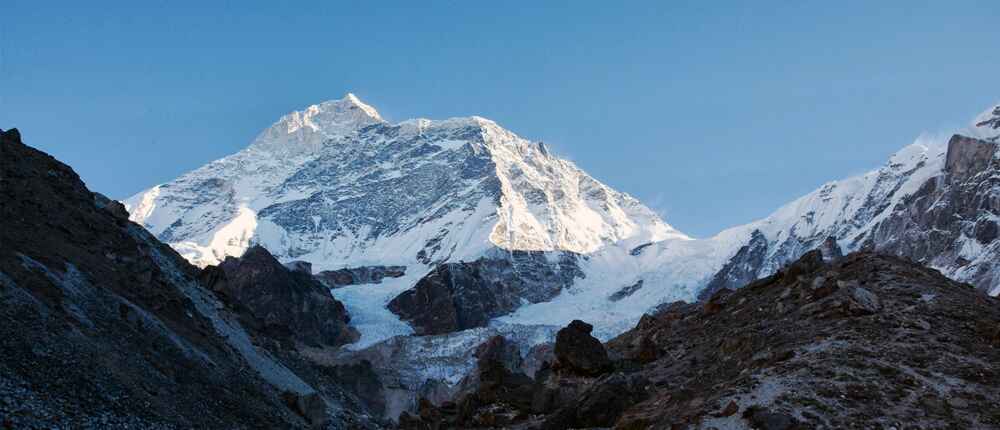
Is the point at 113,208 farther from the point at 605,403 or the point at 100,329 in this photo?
the point at 605,403

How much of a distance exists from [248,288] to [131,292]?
471 ft

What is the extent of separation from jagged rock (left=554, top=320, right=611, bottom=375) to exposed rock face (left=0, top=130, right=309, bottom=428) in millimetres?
11729

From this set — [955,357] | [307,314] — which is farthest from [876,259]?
[307,314]

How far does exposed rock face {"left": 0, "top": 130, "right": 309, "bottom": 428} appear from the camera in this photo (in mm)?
26203

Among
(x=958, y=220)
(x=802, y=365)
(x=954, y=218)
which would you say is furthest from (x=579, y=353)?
(x=954, y=218)

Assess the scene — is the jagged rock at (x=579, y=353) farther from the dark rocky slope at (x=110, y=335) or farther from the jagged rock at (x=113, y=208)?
the jagged rock at (x=113, y=208)

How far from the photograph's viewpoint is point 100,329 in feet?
111

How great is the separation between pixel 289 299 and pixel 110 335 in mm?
152250

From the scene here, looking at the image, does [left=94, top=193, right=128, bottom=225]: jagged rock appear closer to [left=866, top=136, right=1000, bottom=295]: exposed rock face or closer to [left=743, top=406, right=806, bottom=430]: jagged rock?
[left=743, top=406, right=806, bottom=430]: jagged rock

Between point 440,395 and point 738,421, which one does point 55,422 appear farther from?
point 440,395

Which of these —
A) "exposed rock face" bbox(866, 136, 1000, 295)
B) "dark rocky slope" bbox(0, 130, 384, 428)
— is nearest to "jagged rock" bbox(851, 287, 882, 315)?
"dark rocky slope" bbox(0, 130, 384, 428)

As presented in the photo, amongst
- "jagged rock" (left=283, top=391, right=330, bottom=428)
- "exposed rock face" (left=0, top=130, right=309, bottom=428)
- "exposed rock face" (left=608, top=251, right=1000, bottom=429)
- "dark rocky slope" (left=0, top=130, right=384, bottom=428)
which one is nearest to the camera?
"exposed rock face" (left=608, top=251, right=1000, bottom=429)

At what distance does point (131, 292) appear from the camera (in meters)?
43.3

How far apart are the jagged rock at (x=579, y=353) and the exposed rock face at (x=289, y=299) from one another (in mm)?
133512
